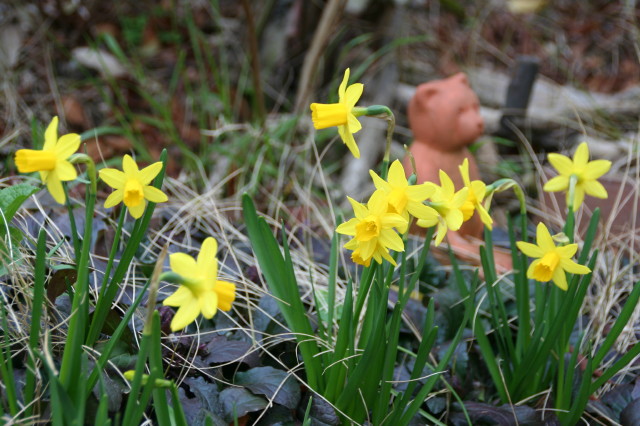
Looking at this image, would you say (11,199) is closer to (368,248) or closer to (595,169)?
(368,248)

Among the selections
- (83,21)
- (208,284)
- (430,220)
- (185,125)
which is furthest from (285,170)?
(83,21)

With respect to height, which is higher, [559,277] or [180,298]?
[180,298]

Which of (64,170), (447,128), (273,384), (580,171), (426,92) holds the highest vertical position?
(64,170)

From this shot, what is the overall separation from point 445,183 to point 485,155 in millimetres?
2213

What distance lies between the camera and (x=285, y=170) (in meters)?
2.58

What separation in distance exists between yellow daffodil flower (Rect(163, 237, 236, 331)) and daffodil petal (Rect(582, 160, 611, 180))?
2.95 feet

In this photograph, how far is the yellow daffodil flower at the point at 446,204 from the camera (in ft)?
3.77

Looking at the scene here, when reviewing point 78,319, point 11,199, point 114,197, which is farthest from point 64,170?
point 11,199

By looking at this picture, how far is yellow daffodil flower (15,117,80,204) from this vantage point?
39.6 inches

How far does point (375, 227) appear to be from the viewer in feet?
3.51

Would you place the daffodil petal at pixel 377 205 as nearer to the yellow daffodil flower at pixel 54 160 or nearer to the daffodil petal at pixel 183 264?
the daffodil petal at pixel 183 264

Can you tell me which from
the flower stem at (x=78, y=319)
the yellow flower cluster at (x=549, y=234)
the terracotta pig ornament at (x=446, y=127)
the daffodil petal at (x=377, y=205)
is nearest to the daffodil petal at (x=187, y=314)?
the flower stem at (x=78, y=319)

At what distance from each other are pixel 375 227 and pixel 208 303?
12.0 inches

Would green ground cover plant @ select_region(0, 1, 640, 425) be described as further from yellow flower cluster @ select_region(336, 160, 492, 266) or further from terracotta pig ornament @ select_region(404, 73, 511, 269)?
terracotta pig ornament @ select_region(404, 73, 511, 269)
